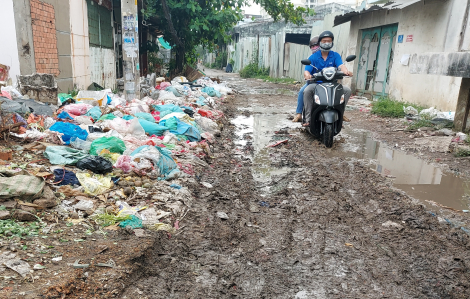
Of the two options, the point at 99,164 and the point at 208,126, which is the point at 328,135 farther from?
the point at 99,164

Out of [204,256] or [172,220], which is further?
[172,220]

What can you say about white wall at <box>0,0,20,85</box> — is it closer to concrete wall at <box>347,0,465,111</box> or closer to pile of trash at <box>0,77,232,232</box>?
pile of trash at <box>0,77,232,232</box>

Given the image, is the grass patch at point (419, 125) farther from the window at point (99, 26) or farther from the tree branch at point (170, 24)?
the tree branch at point (170, 24)

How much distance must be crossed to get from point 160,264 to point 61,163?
2.01 meters

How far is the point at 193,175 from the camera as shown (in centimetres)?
446

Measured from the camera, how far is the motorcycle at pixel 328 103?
577 centimetres

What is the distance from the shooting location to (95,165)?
392cm

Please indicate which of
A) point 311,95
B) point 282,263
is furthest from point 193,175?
point 311,95

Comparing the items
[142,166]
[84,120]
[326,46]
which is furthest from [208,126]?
[142,166]

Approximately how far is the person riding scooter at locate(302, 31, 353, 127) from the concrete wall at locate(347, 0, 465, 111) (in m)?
3.75

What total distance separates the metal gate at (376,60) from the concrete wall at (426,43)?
0.35m

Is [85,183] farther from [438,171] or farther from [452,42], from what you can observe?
[452,42]

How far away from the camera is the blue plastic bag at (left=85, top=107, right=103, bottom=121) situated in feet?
20.7

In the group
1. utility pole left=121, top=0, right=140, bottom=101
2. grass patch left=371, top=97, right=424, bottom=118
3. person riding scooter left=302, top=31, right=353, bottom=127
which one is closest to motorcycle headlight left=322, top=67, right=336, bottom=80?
person riding scooter left=302, top=31, right=353, bottom=127
